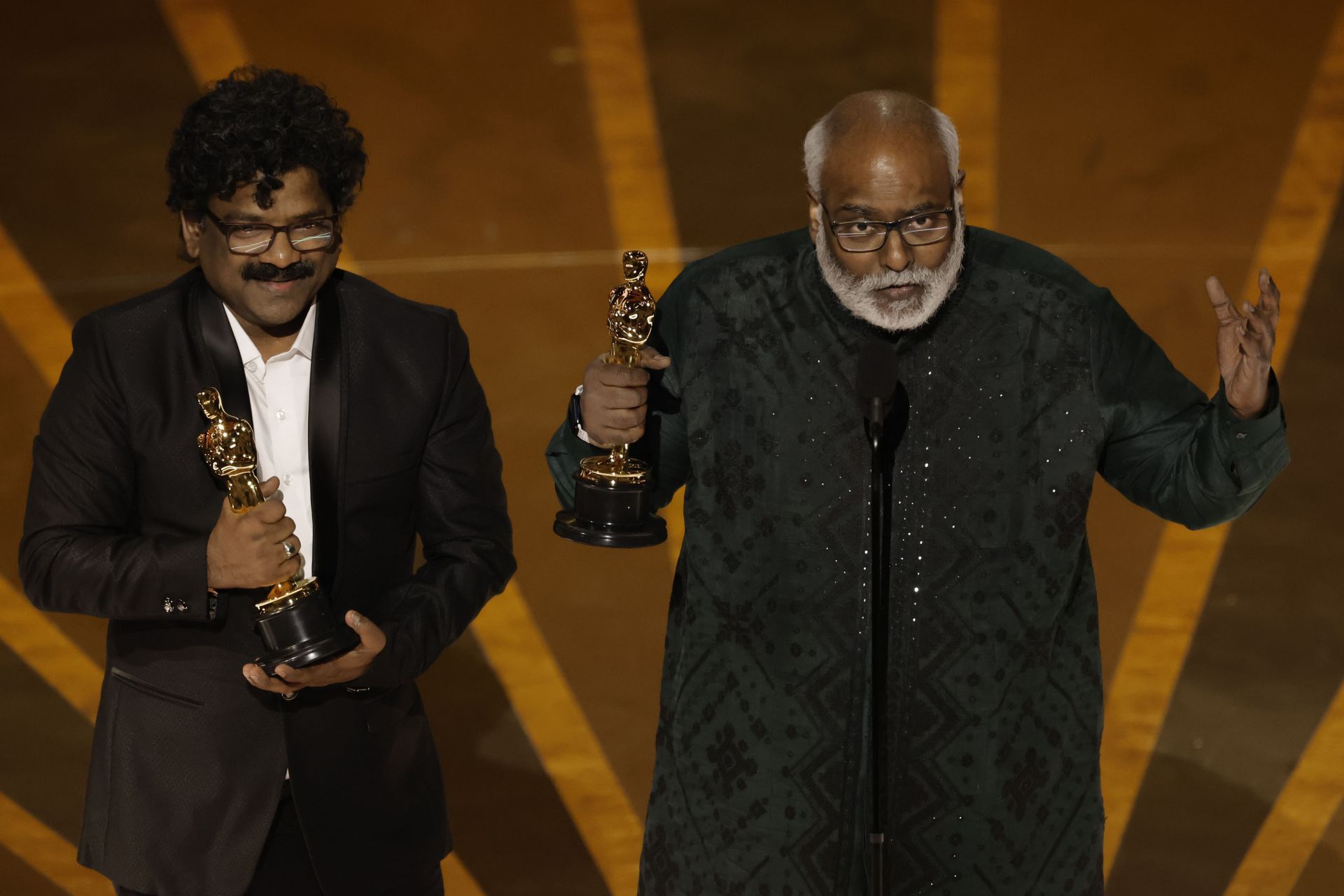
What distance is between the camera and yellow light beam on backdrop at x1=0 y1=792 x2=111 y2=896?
3.70 m

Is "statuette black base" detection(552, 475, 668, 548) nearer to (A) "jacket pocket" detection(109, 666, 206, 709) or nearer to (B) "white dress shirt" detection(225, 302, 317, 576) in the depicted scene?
(B) "white dress shirt" detection(225, 302, 317, 576)

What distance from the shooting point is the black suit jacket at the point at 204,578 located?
88.6 inches

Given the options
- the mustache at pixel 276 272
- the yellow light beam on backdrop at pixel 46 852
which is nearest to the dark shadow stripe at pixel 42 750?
the yellow light beam on backdrop at pixel 46 852

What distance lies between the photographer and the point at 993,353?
236 centimetres

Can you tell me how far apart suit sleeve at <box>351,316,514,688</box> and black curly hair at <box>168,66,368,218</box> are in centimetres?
31

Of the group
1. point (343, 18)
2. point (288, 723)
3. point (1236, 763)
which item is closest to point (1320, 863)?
point (1236, 763)

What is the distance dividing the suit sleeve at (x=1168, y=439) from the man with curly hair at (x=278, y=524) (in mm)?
894

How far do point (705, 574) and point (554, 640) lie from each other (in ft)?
5.68

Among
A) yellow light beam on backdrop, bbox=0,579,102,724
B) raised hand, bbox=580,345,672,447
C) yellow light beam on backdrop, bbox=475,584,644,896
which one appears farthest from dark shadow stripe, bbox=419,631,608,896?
raised hand, bbox=580,345,672,447

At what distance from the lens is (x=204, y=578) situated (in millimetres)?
2189

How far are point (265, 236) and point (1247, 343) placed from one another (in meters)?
1.24

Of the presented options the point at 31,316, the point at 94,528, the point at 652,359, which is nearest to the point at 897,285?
the point at 652,359

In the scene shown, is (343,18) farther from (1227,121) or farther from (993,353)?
(993,353)

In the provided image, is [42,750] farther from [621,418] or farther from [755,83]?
[755,83]
